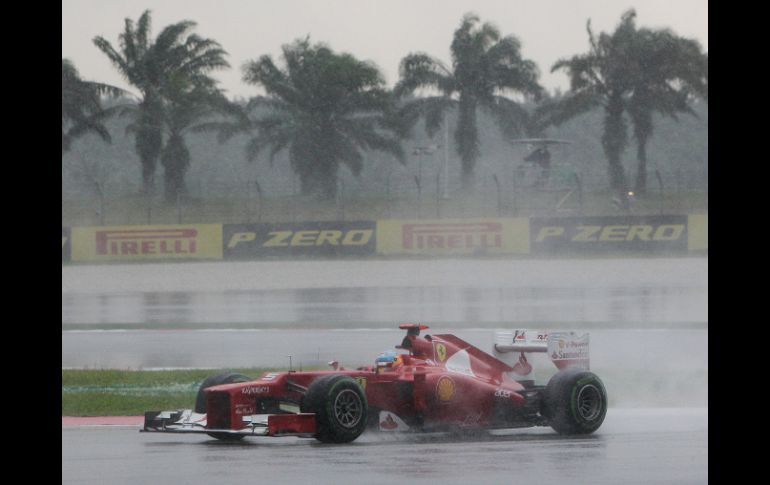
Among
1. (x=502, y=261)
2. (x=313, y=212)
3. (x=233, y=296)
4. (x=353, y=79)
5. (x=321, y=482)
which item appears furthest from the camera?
(x=353, y=79)

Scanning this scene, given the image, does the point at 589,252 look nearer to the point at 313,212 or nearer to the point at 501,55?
the point at 313,212

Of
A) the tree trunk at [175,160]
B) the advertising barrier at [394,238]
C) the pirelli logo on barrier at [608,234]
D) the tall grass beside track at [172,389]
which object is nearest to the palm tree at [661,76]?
the pirelli logo on barrier at [608,234]

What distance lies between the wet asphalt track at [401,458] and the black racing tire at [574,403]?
140 mm

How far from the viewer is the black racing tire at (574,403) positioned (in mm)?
8562

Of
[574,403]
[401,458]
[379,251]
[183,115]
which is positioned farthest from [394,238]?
[401,458]

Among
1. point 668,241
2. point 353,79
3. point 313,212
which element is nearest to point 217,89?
point 353,79

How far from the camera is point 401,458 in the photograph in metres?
7.39

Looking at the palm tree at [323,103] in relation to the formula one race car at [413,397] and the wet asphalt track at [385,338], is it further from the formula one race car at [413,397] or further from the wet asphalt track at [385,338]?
the formula one race car at [413,397]

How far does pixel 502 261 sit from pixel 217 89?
14.8 m

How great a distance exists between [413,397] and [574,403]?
127cm

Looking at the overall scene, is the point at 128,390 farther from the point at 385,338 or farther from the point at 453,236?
the point at 453,236

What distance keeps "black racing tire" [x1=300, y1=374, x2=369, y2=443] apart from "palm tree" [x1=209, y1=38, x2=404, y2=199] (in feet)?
96.9

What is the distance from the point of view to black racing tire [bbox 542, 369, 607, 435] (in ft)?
28.1
